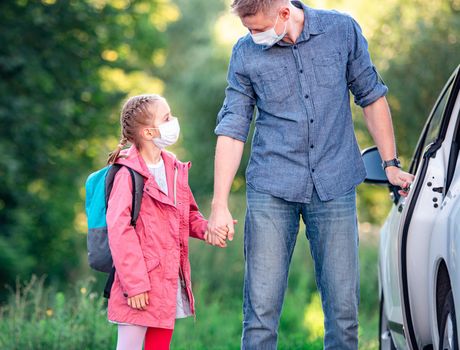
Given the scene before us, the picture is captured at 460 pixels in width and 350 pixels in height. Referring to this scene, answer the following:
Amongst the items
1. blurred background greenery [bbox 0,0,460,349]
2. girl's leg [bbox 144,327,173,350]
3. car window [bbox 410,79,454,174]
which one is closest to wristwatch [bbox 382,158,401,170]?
car window [bbox 410,79,454,174]

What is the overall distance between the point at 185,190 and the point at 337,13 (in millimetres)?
1107

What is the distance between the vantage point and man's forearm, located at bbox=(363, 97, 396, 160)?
5398 millimetres

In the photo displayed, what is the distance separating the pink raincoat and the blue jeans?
0.37 m

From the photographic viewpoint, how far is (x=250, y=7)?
5.00 meters

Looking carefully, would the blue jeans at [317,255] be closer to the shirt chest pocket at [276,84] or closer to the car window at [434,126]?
the shirt chest pocket at [276,84]

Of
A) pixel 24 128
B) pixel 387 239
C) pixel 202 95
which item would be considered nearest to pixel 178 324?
pixel 387 239

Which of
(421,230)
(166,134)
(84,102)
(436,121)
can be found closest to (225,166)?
(166,134)

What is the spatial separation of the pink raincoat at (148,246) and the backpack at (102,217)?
0.03 meters

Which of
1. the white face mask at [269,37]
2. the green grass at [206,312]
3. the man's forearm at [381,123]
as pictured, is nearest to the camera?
the white face mask at [269,37]

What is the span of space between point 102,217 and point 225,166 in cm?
62

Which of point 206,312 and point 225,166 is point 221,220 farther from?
point 206,312

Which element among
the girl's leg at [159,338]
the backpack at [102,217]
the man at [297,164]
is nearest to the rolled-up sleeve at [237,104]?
the man at [297,164]

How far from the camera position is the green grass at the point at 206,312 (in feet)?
24.8

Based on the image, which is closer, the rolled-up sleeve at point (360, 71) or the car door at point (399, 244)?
the car door at point (399, 244)
